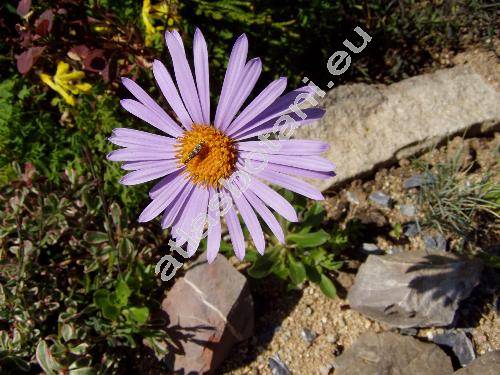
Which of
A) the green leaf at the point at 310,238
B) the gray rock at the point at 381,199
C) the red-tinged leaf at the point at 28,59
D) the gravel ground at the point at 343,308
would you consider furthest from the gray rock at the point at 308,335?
the red-tinged leaf at the point at 28,59

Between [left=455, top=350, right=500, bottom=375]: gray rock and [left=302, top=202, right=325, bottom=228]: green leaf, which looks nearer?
[left=455, top=350, right=500, bottom=375]: gray rock

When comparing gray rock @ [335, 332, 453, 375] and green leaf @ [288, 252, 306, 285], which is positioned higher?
green leaf @ [288, 252, 306, 285]

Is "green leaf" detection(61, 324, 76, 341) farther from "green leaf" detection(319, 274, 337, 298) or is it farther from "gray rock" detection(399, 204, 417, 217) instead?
"gray rock" detection(399, 204, 417, 217)

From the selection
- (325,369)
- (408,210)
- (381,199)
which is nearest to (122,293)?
(325,369)

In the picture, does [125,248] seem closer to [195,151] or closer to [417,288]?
[195,151]

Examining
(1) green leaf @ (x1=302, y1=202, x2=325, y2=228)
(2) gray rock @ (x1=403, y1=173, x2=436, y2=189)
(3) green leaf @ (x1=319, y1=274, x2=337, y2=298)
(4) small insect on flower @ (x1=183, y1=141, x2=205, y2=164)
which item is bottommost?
(3) green leaf @ (x1=319, y1=274, x2=337, y2=298)

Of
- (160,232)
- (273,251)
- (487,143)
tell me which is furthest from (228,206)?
(487,143)

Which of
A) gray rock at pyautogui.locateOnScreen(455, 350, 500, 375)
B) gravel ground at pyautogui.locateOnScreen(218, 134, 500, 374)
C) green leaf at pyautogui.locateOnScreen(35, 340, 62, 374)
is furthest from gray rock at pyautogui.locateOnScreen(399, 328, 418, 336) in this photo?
green leaf at pyautogui.locateOnScreen(35, 340, 62, 374)
